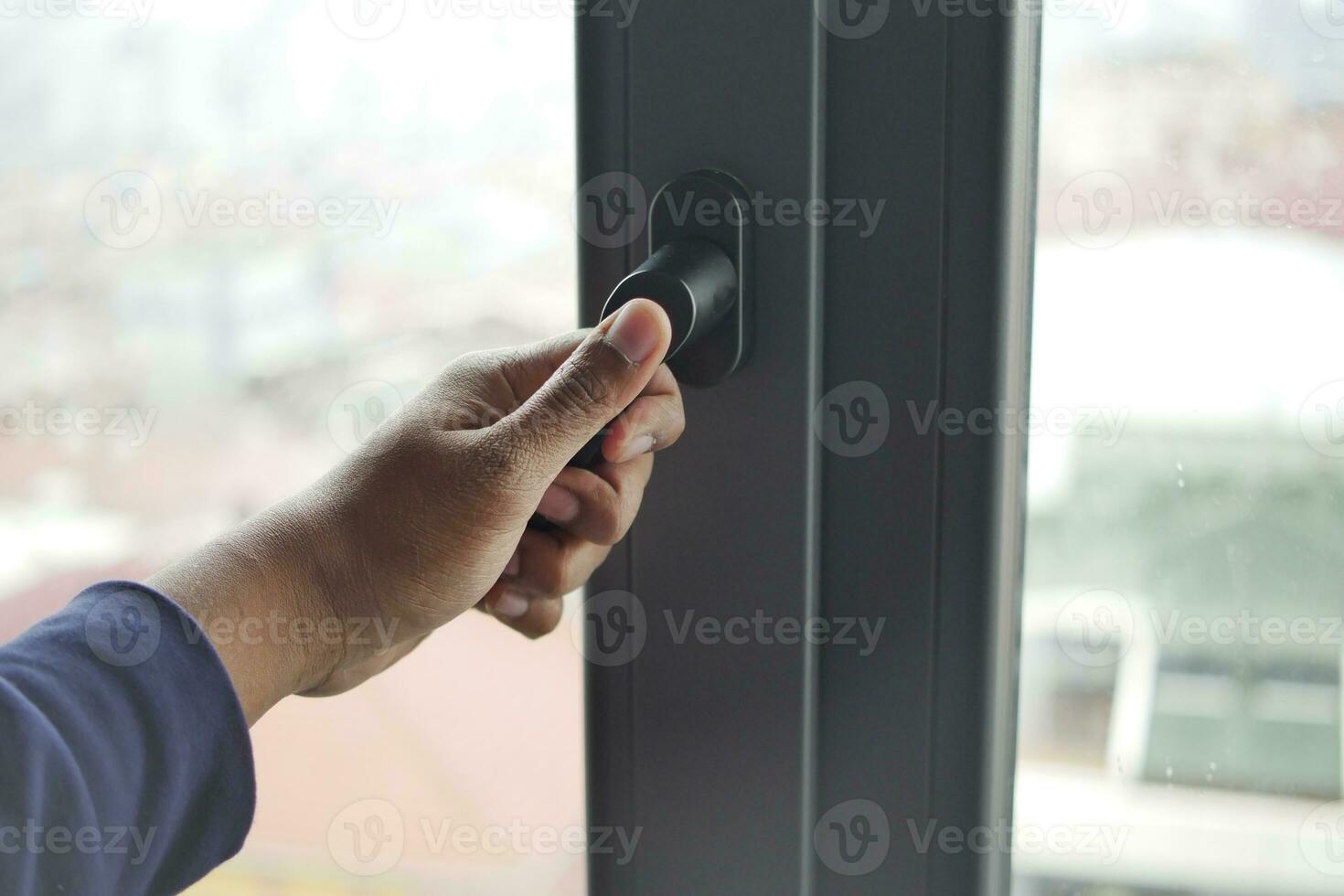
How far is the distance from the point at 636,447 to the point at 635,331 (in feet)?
0.27

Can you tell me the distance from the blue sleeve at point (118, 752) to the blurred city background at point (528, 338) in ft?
0.76

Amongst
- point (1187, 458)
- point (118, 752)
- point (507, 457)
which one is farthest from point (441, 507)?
point (1187, 458)

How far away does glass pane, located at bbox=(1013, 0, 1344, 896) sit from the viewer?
551mm

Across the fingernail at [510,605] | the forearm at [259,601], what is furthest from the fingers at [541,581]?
the forearm at [259,601]

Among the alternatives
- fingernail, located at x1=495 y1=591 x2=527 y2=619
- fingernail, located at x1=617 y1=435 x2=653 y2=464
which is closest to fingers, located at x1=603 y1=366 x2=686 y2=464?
fingernail, located at x1=617 y1=435 x2=653 y2=464

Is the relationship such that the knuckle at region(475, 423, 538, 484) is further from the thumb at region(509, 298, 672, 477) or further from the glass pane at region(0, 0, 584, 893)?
the glass pane at region(0, 0, 584, 893)

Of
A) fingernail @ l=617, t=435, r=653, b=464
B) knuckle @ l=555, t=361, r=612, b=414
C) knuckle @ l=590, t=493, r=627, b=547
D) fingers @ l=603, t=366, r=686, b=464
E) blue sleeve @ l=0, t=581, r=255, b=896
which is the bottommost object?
blue sleeve @ l=0, t=581, r=255, b=896

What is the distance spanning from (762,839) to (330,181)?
479mm

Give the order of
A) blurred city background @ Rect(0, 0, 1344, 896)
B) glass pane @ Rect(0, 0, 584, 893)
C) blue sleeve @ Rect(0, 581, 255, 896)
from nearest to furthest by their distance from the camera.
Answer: blue sleeve @ Rect(0, 581, 255, 896), blurred city background @ Rect(0, 0, 1344, 896), glass pane @ Rect(0, 0, 584, 893)

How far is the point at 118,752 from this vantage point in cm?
49

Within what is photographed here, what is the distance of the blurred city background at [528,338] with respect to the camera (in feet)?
1.84

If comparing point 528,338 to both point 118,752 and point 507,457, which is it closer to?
point 507,457

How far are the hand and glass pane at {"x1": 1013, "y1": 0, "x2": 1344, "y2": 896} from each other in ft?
0.74

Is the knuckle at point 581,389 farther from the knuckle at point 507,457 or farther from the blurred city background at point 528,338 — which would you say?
the blurred city background at point 528,338
